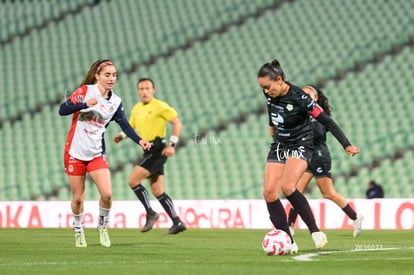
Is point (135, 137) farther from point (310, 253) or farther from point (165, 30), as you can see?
point (165, 30)

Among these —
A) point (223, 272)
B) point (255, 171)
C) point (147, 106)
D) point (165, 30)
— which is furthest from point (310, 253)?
point (165, 30)

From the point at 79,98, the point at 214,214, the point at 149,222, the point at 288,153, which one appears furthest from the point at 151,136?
the point at 288,153

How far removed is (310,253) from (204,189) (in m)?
12.8

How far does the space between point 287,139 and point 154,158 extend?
5.06 m

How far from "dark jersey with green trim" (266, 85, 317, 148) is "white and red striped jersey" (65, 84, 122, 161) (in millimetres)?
2067

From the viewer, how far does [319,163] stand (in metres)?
14.3

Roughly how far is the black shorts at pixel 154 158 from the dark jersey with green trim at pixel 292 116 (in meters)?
4.78

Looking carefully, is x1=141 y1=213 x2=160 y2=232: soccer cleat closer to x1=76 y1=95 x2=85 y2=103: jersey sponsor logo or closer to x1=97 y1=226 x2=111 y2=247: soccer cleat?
x1=97 y1=226 x2=111 y2=247: soccer cleat

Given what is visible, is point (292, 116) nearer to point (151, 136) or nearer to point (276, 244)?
point (276, 244)

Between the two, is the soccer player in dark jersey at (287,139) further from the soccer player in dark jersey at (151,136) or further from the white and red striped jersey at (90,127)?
the soccer player in dark jersey at (151,136)

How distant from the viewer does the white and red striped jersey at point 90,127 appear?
11430mm

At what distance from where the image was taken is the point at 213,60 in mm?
27906

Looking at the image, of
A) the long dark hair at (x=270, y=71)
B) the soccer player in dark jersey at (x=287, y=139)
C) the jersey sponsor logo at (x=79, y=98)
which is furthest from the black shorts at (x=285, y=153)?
the jersey sponsor logo at (x=79, y=98)

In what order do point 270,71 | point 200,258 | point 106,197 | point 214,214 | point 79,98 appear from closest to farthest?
point 200,258, point 270,71, point 79,98, point 106,197, point 214,214
